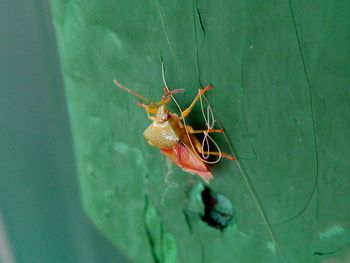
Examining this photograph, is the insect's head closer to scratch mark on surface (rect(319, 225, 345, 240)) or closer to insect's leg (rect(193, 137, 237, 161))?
insect's leg (rect(193, 137, 237, 161))

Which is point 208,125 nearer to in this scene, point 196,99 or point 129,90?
point 196,99

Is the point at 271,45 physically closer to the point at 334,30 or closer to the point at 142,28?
the point at 334,30

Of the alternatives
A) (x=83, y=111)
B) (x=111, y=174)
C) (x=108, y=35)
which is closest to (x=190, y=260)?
(x=111, y=174)

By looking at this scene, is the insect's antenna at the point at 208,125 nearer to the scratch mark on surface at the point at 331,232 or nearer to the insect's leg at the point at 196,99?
the insect's leg at the point at 196,99

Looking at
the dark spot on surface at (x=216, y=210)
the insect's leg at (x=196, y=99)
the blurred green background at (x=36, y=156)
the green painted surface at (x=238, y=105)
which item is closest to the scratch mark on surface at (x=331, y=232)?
the green painted surface at (x=238, y=105)

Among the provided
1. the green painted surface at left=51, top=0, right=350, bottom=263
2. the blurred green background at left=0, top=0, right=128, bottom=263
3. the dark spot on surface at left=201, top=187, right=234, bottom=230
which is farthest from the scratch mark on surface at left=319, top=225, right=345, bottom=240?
the blurred green background at left=0, top=0, right=128, bottom=263

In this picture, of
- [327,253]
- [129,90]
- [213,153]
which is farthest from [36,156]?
[327,253]

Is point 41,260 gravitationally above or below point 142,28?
below

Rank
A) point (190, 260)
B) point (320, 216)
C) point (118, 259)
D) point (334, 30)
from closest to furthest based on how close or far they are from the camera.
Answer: point (334, 30) → point (320, 216) → point (190, 260) → point (118, 259)
